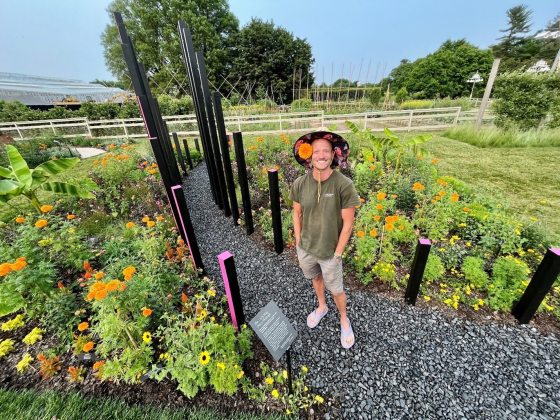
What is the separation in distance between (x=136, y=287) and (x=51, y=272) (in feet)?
3.40

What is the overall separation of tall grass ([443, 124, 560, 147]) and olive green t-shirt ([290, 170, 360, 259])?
10.5 metres

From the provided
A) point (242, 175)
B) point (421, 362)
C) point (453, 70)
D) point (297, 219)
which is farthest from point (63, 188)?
point (453, 70)

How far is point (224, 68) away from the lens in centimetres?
3084

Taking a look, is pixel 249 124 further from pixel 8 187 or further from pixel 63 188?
pixel 8 187

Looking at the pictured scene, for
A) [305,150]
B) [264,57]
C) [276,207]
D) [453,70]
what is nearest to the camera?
[305,150]

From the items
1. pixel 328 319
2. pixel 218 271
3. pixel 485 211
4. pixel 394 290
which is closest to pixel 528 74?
pixel 485 211

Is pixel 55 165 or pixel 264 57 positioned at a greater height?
pixel 264 57

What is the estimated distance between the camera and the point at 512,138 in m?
8.73

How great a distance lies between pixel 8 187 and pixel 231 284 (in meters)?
3.53

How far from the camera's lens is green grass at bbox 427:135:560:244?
4.38 meters

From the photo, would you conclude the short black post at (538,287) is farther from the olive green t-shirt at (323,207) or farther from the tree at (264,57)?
the tree at (264,57)

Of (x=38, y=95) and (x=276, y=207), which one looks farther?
(x=38, y=95)

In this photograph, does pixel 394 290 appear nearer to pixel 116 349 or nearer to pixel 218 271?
pixel 218 271

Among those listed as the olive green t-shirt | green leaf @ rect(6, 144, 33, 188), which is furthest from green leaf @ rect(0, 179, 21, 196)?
the olive green t-shirt
